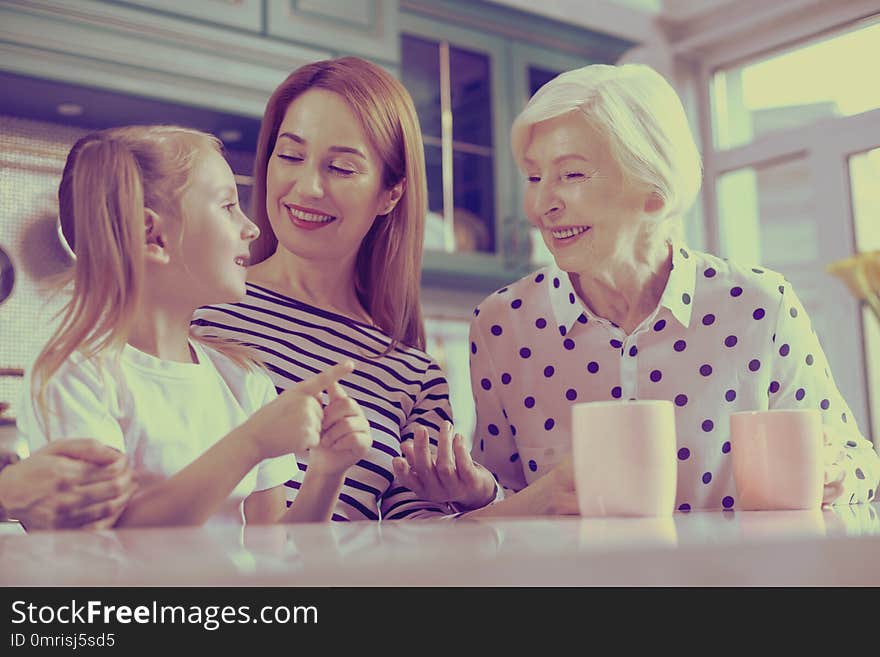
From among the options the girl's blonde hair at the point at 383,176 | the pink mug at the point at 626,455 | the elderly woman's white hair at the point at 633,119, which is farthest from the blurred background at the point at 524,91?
the pink mug at the point at 626,455

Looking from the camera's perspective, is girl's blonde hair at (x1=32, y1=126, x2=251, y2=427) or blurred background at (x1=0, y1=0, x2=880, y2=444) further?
blurred background at (x1=0, y1=0, x2=880, y2=444)

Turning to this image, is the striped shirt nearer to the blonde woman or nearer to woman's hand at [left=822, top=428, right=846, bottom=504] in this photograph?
the blonde woman

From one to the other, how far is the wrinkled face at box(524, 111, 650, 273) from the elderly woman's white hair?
0.01 m

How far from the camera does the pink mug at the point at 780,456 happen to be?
32.3 inches

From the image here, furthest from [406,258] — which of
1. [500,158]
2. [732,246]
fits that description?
[732,246]

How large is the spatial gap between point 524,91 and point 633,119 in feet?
4.56

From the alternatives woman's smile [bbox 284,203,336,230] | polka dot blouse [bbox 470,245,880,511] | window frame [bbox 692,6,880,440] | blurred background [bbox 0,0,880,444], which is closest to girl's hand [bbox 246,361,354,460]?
woman's smile [bbox 284,203,336,230]

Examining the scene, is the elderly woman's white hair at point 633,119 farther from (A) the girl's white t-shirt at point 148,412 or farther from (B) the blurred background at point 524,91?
(B) the blurred background at point 524,91

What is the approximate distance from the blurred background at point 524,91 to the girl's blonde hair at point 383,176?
1.89 feet

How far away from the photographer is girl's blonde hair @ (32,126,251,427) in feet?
2.14

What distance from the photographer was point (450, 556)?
392 millimetres

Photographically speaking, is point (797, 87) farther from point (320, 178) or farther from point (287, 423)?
point (287, 423)
